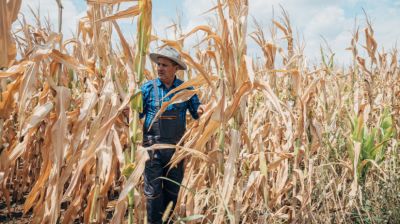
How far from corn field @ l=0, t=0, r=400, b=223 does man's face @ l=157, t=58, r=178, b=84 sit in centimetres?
25

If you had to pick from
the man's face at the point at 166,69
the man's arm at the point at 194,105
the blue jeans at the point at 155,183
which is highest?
the man's face at the point at 166,69

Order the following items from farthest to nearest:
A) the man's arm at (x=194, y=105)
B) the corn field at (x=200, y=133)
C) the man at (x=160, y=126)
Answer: the man's arm at (x=194, y=105), the man at (x=160, y=126), the corn field at (x=200, y=133)

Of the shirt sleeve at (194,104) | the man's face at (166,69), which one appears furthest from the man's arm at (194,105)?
the man's face at (166,69)

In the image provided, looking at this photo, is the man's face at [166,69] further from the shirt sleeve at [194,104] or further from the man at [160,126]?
the shirt sleeve at [194,104]

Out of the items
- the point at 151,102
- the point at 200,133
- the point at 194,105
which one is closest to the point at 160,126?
the point at 151,102

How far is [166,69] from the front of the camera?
2.66 metres

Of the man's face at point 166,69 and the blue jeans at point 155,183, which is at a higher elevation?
the man's face at point 166,69

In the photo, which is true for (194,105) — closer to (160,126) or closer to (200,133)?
(160,126)

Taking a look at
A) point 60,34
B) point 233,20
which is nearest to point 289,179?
point 233,20

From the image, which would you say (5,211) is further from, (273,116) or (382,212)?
(382,212)

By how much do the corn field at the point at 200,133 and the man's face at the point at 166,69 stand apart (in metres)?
0.25

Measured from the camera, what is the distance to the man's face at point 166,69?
266 cm

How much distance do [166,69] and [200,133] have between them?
3.06 ft

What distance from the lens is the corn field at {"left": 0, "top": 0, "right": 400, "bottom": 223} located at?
165cm
